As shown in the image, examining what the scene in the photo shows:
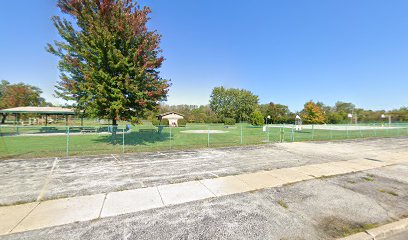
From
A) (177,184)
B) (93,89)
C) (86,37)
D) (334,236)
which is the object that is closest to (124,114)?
(93,89)

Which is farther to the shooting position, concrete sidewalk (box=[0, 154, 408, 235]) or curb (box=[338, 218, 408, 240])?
concrete sidewalk (box=[0, 154, 408, 235])

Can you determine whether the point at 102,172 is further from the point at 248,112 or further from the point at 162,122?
the point at 248,112

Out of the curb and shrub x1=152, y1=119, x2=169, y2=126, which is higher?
shrub x1=152, y1=119, x2=169, y2=126

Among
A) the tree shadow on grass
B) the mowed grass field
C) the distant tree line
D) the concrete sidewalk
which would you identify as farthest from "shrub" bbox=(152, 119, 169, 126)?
the concrete sidewalk

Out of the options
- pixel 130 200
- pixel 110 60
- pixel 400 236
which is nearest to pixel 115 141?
pixel 110 60

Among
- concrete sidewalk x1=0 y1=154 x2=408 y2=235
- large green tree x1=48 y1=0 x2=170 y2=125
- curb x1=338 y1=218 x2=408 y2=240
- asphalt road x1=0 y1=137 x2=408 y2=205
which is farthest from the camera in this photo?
large green tree x1=48 y1=0 x2=170 y2=125

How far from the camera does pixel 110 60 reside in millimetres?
10945

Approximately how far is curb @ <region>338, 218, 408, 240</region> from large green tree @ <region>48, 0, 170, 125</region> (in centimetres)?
1093

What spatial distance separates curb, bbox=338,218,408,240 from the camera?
3.24 meters

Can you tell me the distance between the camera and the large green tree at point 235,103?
74.6 meters

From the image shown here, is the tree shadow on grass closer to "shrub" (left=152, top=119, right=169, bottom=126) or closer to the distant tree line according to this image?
"shrub" (left=152, top=119, right=169, bottom=126)

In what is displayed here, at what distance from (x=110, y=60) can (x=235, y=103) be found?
220ft

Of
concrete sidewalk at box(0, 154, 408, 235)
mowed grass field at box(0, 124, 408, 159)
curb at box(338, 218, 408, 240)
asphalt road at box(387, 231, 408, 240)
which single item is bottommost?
asphalt road at box(387, 231, 408, 240)

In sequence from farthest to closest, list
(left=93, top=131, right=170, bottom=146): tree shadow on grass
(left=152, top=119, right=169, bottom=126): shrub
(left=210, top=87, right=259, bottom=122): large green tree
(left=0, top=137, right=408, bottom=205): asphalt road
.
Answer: (left=210, top=87, right=259, bottom=122): large green tree → (left=152, top=119, right=169, bottom=126): shrub → (left=93, top=131, right=170, bottom=146): tree shadow on grass → (left=0, top=137, right=408, bottom=205): asphalt road
